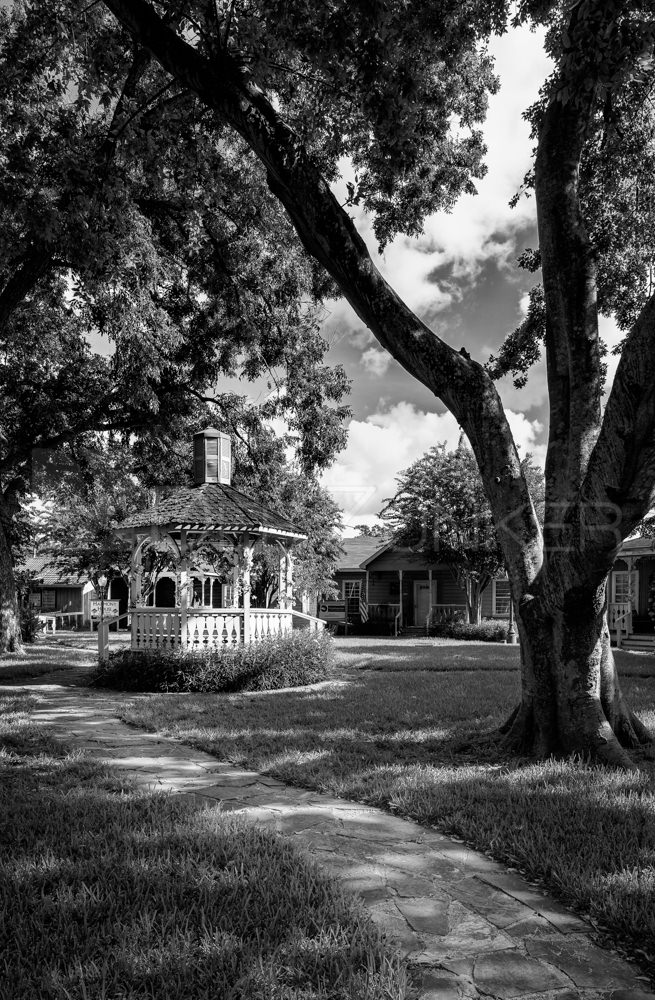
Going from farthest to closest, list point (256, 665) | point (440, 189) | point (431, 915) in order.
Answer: point (256, 665) < point (440, 189) < point (431, 915)

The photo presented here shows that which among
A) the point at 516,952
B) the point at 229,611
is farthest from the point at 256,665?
the point at 516,952

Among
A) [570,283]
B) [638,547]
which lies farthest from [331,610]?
[570,283]

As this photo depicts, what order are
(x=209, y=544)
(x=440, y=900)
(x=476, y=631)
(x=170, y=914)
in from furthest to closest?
1. (x=476, y=631)
2. (x=209, y=544)
3. (x=440, y=900)
4. (x=170, y=914)

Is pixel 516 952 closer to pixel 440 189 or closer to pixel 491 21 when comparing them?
pixel 491 21

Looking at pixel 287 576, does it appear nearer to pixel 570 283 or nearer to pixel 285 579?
pixel 285 579

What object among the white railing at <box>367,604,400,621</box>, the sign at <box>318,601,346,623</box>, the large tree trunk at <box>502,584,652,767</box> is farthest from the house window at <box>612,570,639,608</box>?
the large tree trunk at <box>502,584,652,767</box>

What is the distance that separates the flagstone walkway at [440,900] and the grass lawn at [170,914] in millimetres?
217

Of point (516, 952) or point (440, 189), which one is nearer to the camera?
point (516, 952)

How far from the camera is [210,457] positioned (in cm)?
1595

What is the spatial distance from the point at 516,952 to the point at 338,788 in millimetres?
2664

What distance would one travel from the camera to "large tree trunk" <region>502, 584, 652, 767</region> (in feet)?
20.2

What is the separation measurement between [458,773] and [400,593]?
27.8 meters

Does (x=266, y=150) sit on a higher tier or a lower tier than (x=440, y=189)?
lower

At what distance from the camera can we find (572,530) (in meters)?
5.81
